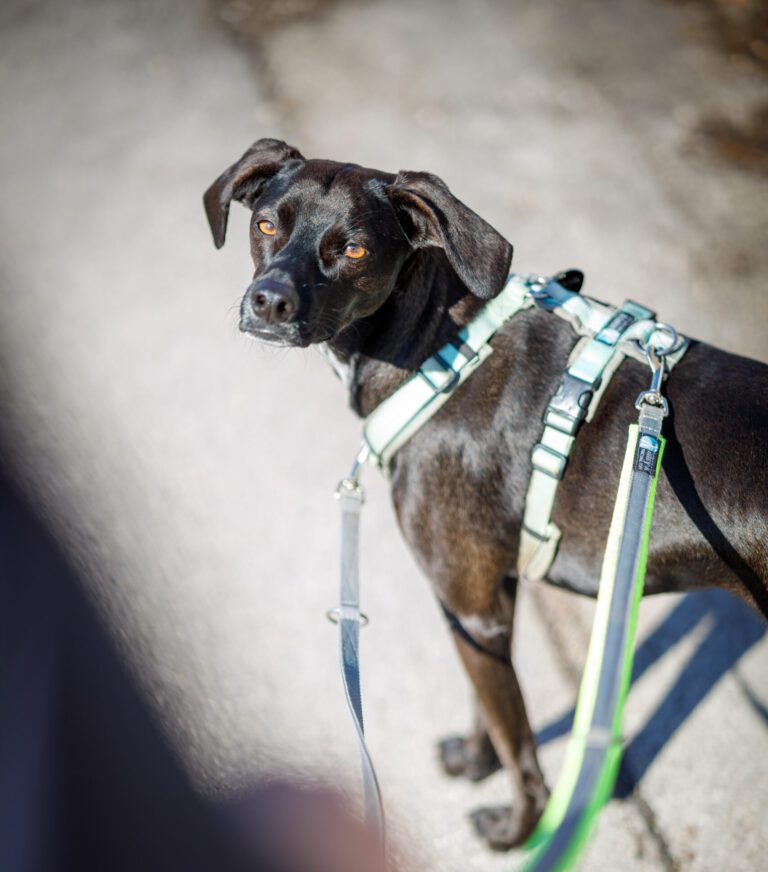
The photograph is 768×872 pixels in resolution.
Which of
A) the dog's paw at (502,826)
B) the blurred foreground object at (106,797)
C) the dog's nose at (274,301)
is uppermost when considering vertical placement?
the dog's nose at (274,301)

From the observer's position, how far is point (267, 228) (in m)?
2.35

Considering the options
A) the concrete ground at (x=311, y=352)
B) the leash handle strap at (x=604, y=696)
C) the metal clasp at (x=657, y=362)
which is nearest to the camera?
the leash handle strap at (x=604, y=696)

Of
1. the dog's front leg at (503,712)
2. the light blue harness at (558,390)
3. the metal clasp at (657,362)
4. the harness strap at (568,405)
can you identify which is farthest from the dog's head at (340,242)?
the dog's front leg at (503,712)

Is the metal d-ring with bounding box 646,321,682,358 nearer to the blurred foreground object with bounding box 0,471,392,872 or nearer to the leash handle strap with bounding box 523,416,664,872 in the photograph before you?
the leash handle strap with bounding box 523,416,664,872

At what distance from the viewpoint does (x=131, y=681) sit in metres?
3.05

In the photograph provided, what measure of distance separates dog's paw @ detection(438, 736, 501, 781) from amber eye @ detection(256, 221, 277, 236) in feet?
6.56

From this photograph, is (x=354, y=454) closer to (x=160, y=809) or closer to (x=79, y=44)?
(x=160, y=809)

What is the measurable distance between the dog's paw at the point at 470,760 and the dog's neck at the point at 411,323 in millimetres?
1424

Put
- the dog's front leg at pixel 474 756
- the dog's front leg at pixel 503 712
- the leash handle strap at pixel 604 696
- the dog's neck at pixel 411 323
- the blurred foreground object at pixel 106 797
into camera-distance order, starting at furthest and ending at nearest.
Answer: the dog's front leg at pixel 474 756 → the blurred foreground object at pixel 106 797 → the dog's front leg at pixel 503 712 → the dog's neck at pixel 411 323 → the leash handle strap at pixel 604 696

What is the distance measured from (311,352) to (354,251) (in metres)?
1.97

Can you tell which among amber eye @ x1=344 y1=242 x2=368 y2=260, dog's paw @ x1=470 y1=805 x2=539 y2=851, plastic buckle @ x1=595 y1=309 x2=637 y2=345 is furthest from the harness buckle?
dog's paw @ x1=470 y1=805 x2=539 y2=851

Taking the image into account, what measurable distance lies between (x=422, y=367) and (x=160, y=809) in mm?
1913

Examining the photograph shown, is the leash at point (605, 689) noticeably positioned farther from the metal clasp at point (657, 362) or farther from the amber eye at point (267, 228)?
the amber eye at point (267, 228)

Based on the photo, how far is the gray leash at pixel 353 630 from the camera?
5.84 feet
